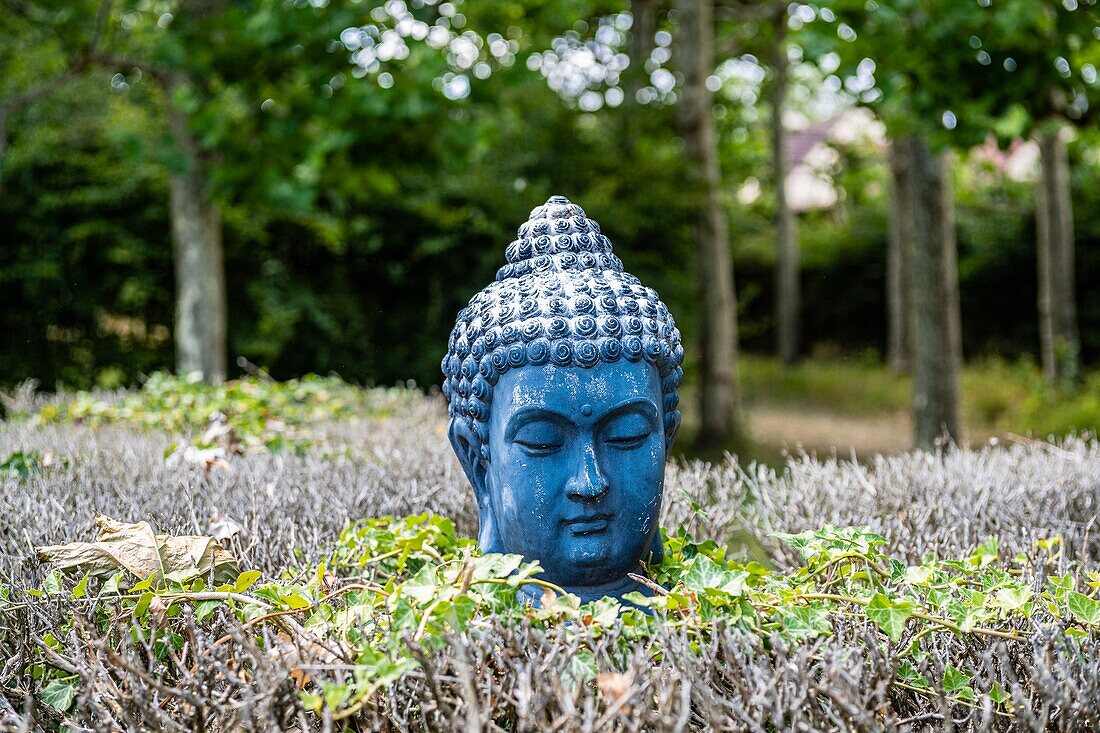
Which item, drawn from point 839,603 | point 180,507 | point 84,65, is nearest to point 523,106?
point 84,65

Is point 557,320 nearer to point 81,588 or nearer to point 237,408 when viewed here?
point 81,588

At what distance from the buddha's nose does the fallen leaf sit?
0.93 meters

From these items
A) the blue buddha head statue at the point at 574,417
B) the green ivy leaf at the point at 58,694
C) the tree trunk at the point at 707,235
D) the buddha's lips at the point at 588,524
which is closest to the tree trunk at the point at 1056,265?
the tree trunk at the point at 707,235

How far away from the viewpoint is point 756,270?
62.4 ft

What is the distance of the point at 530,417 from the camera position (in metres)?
2.38

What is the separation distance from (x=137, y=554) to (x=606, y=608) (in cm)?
119

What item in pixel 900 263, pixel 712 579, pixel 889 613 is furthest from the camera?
pixel 900 263

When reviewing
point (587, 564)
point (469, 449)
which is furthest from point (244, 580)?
point (587, 564)

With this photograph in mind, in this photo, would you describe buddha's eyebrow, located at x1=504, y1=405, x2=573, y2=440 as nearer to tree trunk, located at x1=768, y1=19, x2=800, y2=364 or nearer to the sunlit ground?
the sunlit ground

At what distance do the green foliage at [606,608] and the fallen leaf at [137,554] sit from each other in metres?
0.05

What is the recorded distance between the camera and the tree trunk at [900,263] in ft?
42.6

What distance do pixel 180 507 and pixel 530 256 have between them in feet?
5.12

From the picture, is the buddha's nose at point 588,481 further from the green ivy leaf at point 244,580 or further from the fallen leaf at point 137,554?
the fallen leaf at point 137,554

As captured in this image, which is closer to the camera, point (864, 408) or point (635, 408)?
point (635, 408)
